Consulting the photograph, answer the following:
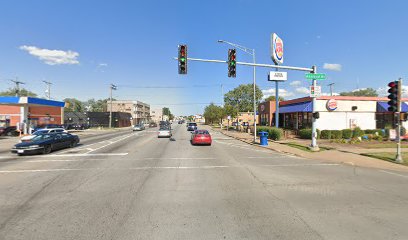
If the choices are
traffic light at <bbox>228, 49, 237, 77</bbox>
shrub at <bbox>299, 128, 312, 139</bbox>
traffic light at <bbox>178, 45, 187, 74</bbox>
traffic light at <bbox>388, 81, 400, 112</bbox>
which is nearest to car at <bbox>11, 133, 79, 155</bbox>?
traffic light at <bbox>178, 45, 187, 74</bbox>

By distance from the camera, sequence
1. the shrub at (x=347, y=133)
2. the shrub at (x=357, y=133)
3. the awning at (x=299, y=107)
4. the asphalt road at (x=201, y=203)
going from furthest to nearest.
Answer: the awning at (x=299, y=107)
the shrub at (x=357, y=133)
the shrub at (x=347, y=133)
the asphalt road at (x=201, y=203)

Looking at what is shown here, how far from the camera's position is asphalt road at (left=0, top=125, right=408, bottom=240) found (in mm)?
4965

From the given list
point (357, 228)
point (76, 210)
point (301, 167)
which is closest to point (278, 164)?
point (301, 167)

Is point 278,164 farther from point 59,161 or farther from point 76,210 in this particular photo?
point 59,161

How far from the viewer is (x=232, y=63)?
16.6 m

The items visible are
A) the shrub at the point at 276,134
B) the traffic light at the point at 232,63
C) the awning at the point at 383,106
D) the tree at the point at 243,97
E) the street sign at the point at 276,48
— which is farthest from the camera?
the tree at the point at 243,97

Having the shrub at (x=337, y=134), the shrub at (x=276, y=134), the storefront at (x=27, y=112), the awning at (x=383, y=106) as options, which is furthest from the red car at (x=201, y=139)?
the storefront at (x=27, y=112)

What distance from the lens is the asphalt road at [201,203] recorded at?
496 cm

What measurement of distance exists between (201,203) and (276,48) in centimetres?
2501

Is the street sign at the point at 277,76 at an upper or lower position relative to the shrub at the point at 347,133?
upper

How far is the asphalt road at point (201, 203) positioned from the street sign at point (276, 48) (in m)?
18.4

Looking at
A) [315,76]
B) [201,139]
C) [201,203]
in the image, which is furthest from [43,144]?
[315,76]

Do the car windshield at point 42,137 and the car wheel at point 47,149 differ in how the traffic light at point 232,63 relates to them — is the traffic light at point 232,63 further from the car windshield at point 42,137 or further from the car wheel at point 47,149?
the car windshield at point 42,137

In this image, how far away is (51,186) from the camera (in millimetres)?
8320
